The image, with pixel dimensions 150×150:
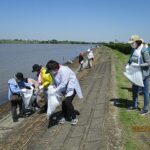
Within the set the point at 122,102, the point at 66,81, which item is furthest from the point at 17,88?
the point at 66,81

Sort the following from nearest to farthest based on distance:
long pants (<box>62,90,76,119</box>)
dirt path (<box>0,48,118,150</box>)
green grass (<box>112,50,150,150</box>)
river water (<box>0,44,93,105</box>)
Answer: green grass (<box>112,50,150,150</box>) < dirt path (<box>0,48,118,150</box>) < long pants (<box>62,90,76,119</box>) < river water (<box>0,44,93,105</box>)

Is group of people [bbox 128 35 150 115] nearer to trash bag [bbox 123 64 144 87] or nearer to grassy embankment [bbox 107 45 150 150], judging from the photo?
trash bag [bbox 123 64 144 87]

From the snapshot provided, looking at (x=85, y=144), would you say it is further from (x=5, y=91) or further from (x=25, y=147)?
(x=5, y=91)

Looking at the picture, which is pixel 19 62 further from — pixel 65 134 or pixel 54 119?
pixel 65 134

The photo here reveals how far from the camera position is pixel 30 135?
8312 mm

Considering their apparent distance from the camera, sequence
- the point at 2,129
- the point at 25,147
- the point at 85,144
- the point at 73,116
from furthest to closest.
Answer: the point at 2,129 → the point at 73,116 → the point at 25,147 → the point at 85,144

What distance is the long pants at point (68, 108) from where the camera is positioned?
816 cm

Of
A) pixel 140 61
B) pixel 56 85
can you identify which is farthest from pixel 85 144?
pixel 140 61

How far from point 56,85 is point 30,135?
55.9 inches

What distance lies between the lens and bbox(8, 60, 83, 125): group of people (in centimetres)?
791

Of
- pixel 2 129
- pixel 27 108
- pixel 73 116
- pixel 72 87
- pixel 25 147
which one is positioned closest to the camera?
pixel 25 147

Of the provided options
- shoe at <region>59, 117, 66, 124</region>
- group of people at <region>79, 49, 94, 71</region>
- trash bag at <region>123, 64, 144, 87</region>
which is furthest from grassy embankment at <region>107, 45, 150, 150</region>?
group of people at <region>79, 49, 94, 71</region>
